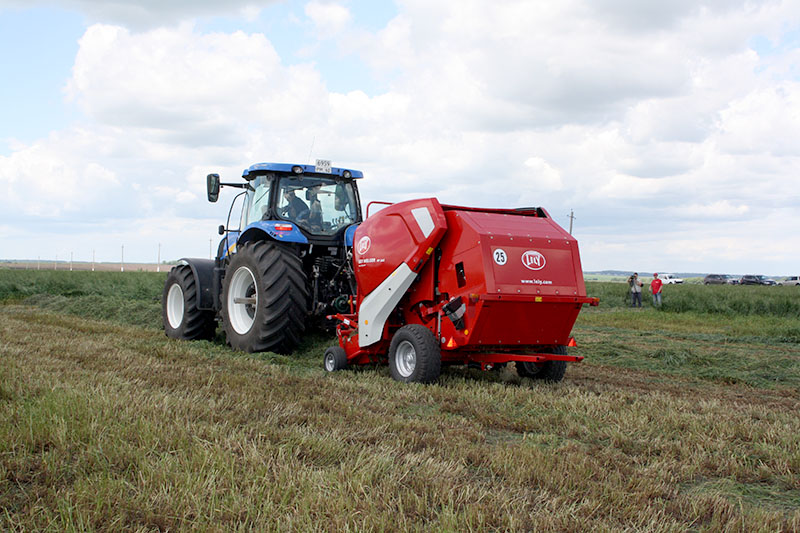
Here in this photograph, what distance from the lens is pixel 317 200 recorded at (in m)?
8.87

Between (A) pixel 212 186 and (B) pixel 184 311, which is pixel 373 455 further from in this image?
(B) pixel 184 311

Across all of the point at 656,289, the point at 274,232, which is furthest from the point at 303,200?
the point at 656,289

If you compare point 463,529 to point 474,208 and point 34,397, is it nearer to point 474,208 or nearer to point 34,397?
point 34,397

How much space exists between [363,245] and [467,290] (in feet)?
5.25

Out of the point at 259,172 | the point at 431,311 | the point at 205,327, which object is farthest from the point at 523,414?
the point at 205,327

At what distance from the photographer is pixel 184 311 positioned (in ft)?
32.4

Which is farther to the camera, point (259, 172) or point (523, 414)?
point (259, 172)

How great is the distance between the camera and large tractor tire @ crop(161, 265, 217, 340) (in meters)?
9.91

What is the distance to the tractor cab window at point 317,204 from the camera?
8680 millimetres

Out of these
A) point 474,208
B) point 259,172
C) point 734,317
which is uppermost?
point 259,172

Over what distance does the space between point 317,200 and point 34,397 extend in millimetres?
4829

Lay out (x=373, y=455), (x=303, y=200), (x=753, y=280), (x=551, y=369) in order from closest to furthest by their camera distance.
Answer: (x=373, y=455) → (x=551, y=369) → (x=303, y=200) → (x=753, y=280)

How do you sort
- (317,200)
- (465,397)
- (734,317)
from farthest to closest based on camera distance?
(734,317) → (317,200) → (465,397)

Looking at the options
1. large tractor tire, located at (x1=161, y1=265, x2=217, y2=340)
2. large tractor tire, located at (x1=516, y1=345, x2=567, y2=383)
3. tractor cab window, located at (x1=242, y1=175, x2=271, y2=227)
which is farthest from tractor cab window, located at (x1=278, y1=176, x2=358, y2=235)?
large tractor tire, located at (x1=516, y1=345, x2=567, y2=383)
